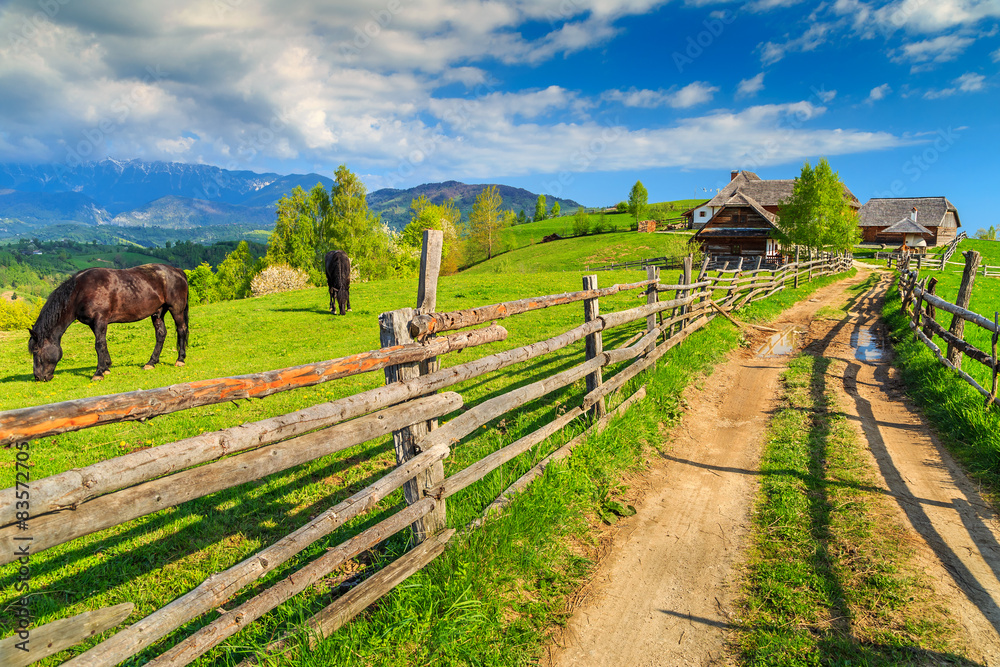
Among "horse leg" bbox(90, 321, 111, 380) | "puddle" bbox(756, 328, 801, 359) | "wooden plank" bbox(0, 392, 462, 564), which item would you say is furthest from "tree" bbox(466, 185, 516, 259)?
"wooden plank" bbox(0, 392, 462, 564)

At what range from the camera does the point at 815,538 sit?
395 cm

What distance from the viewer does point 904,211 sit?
57.7m

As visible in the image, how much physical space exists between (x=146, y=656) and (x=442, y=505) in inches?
79.7

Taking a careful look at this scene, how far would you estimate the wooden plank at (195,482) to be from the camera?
1.79 m

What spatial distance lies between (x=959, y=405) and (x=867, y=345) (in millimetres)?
4875

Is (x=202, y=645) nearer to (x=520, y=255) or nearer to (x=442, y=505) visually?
(x=442, y=505)

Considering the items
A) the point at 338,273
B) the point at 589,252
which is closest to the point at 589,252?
the point at 589,252

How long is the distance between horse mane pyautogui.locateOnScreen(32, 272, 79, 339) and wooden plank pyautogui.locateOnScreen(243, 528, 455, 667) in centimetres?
1036

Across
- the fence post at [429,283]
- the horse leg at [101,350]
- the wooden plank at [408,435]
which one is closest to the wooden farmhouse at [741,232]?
the horse leg at [101,350]

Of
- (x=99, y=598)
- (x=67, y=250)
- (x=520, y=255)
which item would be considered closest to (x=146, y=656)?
(x=99, y=598)

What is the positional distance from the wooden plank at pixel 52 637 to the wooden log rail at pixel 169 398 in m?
0.70

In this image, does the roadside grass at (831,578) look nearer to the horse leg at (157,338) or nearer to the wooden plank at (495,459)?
the wooden plank at (495,459)

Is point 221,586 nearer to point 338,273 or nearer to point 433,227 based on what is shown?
point 338,273

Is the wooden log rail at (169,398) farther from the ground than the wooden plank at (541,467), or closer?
farther from the ground
